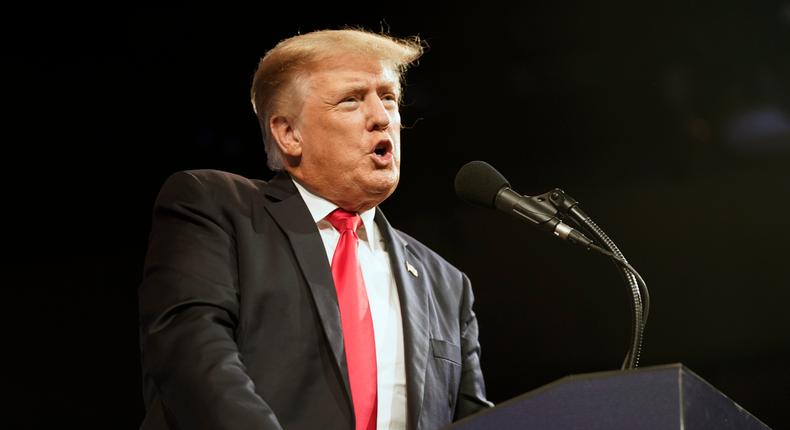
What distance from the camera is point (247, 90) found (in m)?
3.51

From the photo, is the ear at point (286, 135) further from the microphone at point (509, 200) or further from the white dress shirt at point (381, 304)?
the microphone at point (509, 200)

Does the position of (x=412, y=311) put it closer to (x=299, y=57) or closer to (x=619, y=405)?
(x=299, y=57)

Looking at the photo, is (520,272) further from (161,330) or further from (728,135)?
(161,330)

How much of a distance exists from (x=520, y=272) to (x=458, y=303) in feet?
3.95

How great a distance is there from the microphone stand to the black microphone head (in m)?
0.12

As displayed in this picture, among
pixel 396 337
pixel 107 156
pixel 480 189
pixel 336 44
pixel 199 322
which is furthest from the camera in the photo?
pixel 107 156

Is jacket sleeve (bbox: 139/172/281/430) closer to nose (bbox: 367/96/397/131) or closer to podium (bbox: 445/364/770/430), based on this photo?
nose (bbox: 367/96/397/131)

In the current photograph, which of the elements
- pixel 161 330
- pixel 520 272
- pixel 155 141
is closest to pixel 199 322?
pixel 161 330

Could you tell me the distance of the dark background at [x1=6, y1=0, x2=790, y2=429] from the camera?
3229 mm

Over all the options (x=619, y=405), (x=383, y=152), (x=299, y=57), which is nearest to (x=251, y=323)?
(x=383, y=152)

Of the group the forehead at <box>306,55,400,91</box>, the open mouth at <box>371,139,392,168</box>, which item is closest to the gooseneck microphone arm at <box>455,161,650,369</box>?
the open mouth at <box>371,139,392,168</box>

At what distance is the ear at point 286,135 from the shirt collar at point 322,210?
0.07m

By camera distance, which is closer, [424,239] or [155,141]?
[155,141]

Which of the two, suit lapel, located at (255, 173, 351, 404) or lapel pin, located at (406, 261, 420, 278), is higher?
suit lapel, located at (255, 173, 351, 404)
